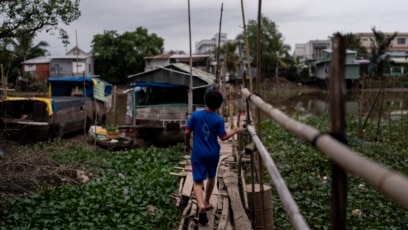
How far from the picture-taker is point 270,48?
4622 cm

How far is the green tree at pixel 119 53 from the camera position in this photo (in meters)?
43.8

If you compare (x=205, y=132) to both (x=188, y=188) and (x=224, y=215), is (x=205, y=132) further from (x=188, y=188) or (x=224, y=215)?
(x=188, y=188)

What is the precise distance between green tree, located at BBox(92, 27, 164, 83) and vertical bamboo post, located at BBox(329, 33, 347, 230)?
138ft

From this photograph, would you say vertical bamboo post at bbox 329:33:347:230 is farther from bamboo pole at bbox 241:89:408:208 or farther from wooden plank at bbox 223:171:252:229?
wooden plank at bbox 223:171:252:229

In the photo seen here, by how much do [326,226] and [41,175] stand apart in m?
5.09

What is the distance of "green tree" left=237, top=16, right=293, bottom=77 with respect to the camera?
151 feet

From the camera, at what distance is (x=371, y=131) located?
47.8 ft

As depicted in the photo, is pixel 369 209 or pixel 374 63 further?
pixel 374 63

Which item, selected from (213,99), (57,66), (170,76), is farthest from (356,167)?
(57,66)

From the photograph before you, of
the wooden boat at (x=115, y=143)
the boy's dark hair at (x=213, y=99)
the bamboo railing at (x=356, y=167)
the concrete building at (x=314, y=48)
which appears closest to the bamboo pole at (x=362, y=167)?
the bamboo railing at (x=356, y=167)

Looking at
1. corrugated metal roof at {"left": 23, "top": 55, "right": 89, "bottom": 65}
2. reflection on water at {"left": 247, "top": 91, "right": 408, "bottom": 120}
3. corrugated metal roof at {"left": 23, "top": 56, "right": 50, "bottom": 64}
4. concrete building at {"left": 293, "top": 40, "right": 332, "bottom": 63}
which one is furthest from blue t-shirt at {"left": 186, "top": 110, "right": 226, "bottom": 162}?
concrete building at {"left": 293, "top": 40, "right": 332, "bottom": 63}

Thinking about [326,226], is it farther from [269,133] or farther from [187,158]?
[269,133]

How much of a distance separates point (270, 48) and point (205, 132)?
42.4 m

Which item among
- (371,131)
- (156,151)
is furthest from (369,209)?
(371,131)
